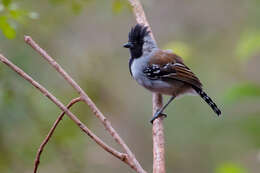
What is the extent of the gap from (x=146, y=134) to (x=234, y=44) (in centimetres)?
196

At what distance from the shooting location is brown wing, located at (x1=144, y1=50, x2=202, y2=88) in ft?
14.1

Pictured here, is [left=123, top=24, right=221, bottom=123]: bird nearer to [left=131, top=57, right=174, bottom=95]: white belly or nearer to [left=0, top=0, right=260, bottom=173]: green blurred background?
[left=131, top=57, right=174, bottom=95]: white belly

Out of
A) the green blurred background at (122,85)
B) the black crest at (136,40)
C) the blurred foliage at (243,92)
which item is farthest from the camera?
the black crest at (136,40)

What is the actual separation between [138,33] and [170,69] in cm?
51

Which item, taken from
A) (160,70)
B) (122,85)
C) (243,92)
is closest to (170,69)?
(160,70)

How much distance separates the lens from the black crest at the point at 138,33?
3971 mm

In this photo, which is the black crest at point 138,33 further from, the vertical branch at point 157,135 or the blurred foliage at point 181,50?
the blurred foliage at point 181,50

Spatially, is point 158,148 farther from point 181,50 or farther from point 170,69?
point 181,50

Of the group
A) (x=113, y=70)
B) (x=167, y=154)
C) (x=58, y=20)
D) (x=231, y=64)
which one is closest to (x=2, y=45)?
(x=58, y=20)

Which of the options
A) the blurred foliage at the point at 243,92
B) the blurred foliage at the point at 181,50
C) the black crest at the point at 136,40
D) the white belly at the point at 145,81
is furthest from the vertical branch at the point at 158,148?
the blurred foliage at the point at 181,50

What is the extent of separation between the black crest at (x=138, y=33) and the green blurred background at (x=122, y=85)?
1.07ft

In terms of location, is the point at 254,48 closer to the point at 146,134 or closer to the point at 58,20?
the point at 58,20

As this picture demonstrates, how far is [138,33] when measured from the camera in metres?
4.19

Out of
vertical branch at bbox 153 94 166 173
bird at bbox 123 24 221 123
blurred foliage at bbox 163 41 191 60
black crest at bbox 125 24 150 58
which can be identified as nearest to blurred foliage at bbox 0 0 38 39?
vertical branch at bbox 153 94 166 173
